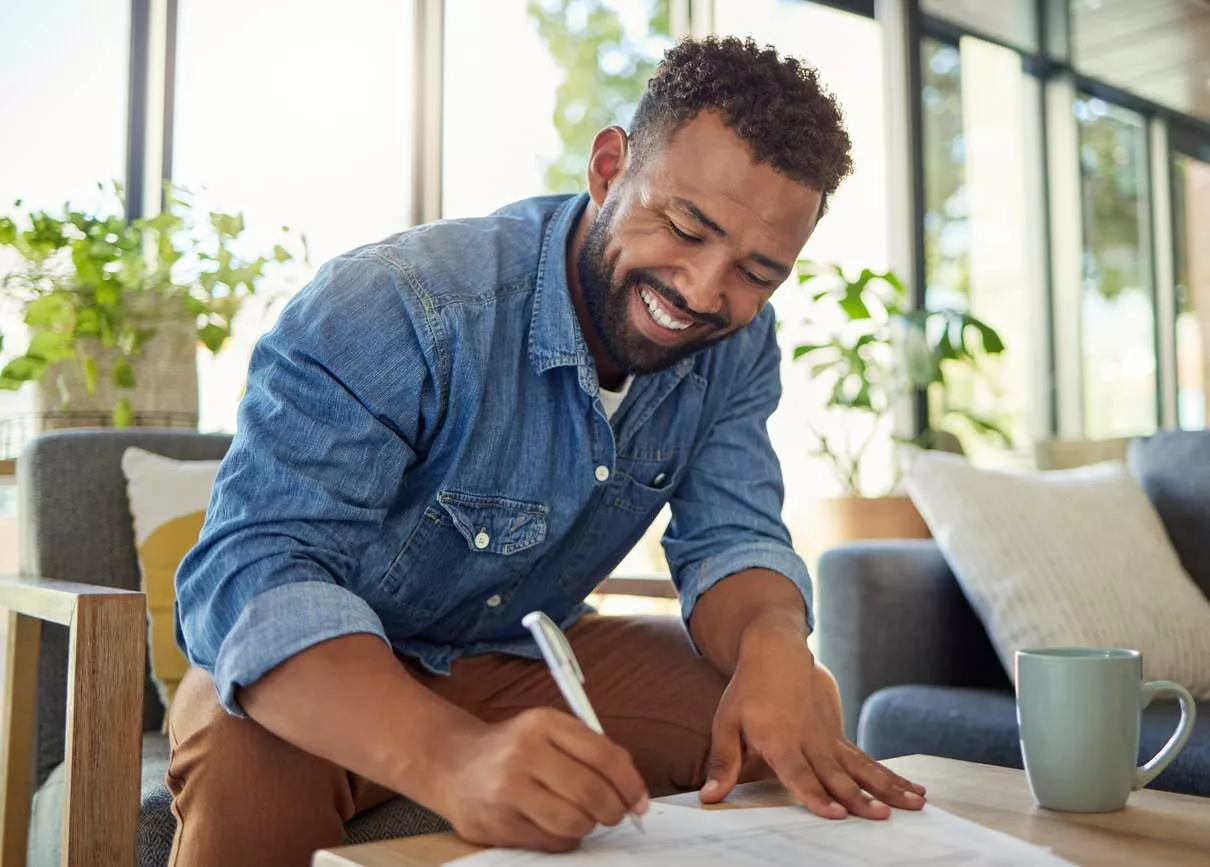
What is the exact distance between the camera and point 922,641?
1870 millimetres

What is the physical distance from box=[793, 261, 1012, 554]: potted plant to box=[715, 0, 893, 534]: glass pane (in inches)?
1.0

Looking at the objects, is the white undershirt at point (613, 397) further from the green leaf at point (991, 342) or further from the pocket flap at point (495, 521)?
the green leaf at point (991, 342)

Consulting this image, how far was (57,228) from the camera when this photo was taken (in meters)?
1.94

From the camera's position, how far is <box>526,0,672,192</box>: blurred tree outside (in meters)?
3.54

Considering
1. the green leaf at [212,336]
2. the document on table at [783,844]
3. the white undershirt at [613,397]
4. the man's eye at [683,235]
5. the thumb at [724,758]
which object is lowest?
the document on table at [783,844]

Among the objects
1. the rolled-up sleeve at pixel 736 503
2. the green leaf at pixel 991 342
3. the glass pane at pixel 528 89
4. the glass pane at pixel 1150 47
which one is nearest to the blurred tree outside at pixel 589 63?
the glass pane at pixel 528 89

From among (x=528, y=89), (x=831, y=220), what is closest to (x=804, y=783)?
(x=528, y=89)

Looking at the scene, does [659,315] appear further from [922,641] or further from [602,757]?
[922,641]

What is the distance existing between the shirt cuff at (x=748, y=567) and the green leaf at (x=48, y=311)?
3.72 ft

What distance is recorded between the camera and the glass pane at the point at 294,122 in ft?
9.43

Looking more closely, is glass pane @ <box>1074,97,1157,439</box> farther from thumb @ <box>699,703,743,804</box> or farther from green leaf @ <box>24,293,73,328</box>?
thumb @ <box>699,703,743,804</box>

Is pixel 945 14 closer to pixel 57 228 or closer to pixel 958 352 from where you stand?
pixel 958 352

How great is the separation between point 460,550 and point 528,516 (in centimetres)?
7

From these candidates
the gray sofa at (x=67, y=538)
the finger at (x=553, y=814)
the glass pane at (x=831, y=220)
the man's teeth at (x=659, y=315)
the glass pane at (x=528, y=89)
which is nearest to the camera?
the finger at (x=553, y=814)
